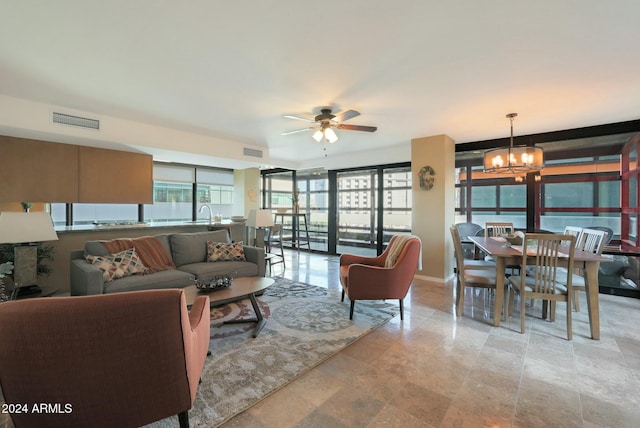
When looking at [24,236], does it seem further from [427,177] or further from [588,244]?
[588,244]

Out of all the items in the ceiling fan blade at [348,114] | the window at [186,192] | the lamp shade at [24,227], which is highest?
the ceiling fan blade at [348,114]

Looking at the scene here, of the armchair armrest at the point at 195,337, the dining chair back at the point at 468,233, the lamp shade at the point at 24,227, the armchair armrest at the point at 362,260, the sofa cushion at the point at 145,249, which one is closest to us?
the armchair armrest at the point at 195,337

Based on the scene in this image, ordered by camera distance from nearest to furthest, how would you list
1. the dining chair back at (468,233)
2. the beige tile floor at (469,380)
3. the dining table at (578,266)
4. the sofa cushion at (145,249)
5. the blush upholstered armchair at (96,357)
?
1. the blush upholstered armchair at (96,357)
2. the beige tile floor at (469,380)
3. the dining table at (578,266)
4. the sofa cushion at (145,249)
5. the dining chair back at (468,233)

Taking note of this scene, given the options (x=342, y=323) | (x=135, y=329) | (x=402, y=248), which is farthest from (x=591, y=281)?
(x=135, y=329)

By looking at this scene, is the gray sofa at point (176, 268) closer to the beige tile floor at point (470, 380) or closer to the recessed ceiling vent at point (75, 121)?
the recessed ceiling vent at point (75, 121)

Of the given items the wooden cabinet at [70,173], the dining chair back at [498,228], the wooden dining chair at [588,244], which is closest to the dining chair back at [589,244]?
the wooden dining chair at [588,244]

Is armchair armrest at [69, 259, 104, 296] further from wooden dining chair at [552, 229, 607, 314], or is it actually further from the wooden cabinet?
wooden dining chair at [552, 229, 607, 314]

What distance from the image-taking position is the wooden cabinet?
12.3ft

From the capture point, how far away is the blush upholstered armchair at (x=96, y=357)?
3.76ft

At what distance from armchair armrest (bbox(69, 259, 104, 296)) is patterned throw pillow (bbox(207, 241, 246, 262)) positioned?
1.35m

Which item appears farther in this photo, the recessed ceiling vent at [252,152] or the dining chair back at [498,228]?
the recessed ceiling vent at [252,152]

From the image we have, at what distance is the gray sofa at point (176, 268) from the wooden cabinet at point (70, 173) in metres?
1.27

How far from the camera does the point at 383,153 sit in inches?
241

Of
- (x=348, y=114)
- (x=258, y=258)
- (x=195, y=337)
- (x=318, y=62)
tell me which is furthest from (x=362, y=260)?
(x=195, y=337)
